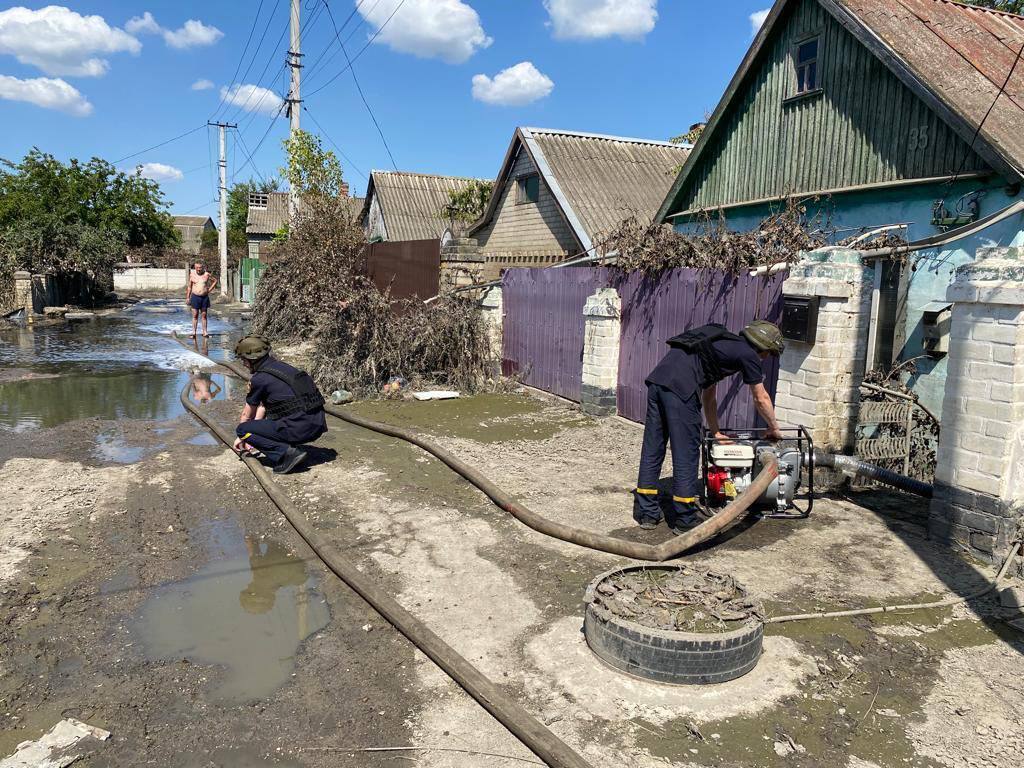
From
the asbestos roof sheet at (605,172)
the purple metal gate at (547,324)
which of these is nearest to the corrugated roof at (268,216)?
the asbestos roof sheet at (605,172)

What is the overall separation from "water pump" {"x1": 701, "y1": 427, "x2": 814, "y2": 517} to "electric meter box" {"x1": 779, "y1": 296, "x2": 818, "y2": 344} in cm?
111

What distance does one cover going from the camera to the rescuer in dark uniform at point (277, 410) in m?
6.43

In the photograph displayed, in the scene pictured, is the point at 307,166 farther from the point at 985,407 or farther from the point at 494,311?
the point at 985,407

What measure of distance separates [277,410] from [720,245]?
4752mm

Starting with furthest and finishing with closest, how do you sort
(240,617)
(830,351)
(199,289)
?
(199,289)
(830,351)
(240,617)

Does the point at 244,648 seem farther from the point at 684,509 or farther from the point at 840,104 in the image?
the point at 840,104

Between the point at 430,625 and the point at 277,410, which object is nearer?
the point at 430,625

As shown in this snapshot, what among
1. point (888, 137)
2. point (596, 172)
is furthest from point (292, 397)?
point (596, 172)

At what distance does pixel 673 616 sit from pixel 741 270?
15.2ft

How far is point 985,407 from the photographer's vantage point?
15.4 feet

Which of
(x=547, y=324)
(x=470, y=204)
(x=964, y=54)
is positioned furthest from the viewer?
(x=470, y=204)

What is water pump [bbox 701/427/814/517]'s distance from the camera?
16.6 feet

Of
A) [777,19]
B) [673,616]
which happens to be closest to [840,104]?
[777,19]

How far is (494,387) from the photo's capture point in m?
10.9
